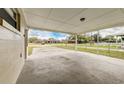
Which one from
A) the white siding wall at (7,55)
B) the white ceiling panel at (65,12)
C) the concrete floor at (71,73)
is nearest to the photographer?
the white siding wall at (7,55)

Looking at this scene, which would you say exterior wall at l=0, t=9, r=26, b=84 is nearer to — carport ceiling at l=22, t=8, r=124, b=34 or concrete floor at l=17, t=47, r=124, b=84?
concrete floor at l=17, t=47, r=124, b=84

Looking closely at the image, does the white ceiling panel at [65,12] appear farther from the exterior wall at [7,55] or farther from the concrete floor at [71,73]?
the concrete floor at [71,73]

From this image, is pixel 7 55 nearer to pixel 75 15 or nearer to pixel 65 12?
pixel 65 12

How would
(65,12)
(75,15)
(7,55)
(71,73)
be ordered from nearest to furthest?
(7,55) < (65,12) < (71,73) < (75,15)

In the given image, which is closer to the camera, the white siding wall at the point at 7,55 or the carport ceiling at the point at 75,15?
the white siding wall at the point at 7,55

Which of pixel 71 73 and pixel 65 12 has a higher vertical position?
pixel 65 12

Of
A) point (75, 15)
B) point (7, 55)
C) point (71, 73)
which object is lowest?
point (71, 73)

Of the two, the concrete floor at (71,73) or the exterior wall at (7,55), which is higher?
the exterior wall at (7,55)

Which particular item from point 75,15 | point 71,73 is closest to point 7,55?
point 71,73

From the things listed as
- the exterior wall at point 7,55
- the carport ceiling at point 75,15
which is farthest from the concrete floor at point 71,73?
the carport ceiling at point 75,15

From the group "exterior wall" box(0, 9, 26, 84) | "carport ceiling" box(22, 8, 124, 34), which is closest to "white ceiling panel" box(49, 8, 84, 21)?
"carport ceiling" box(22, 8, 124, 34)

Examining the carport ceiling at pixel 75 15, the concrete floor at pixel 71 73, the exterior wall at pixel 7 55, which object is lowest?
the concrete floor at pixel 71 73
